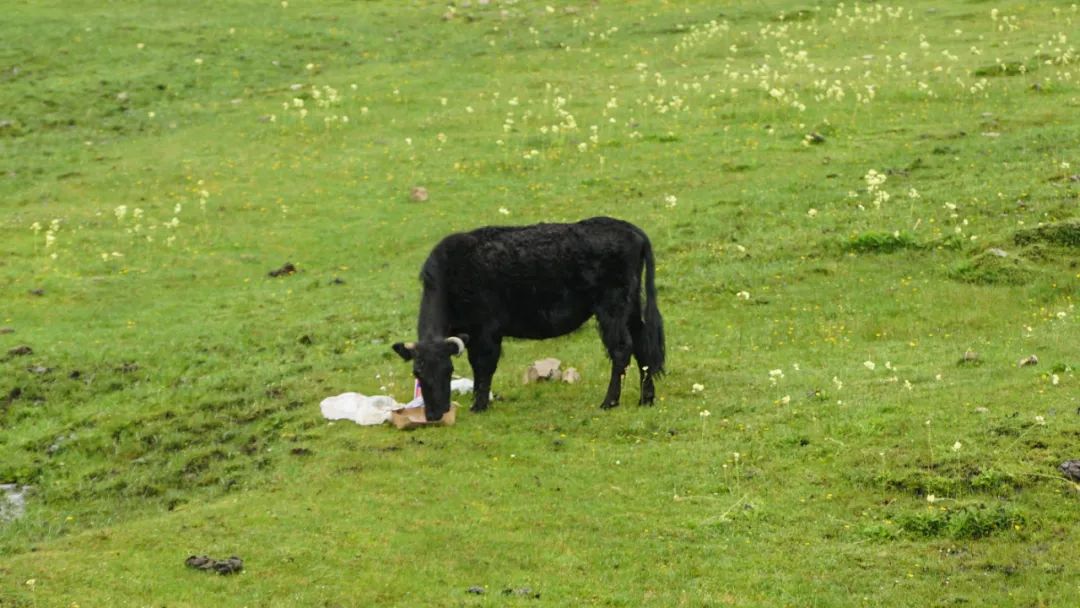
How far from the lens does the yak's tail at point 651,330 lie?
2158 cm

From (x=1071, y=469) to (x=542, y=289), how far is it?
29.8 ft

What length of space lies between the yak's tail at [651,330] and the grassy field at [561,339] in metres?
0.76

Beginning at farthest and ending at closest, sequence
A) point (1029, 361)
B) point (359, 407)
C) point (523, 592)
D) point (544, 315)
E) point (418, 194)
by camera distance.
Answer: point (418, 194) → point (544, 315) → point (359, 407) → point (1029, 361) → point (523, 592)

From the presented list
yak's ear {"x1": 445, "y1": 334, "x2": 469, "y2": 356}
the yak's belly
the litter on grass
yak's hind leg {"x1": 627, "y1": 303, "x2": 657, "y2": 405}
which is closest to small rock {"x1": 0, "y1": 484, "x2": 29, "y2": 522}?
the litter on grass

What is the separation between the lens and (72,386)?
25359 millimetres

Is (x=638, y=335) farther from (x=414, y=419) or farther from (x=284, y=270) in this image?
(x=284, y=270)

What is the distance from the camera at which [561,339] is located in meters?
25.8

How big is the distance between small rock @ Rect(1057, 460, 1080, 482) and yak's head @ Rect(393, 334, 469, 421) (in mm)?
9191

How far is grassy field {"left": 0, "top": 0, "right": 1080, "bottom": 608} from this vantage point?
15.3m

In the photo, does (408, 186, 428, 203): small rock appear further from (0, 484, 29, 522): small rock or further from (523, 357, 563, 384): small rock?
(0, 484, 29, 522): small rock

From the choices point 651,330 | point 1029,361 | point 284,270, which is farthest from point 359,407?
point 284,270

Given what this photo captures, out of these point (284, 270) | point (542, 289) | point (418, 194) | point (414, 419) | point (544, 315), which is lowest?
point (284, 270)

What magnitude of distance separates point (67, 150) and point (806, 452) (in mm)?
31410

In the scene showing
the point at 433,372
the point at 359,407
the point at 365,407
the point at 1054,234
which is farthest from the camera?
the point at 1054,234
